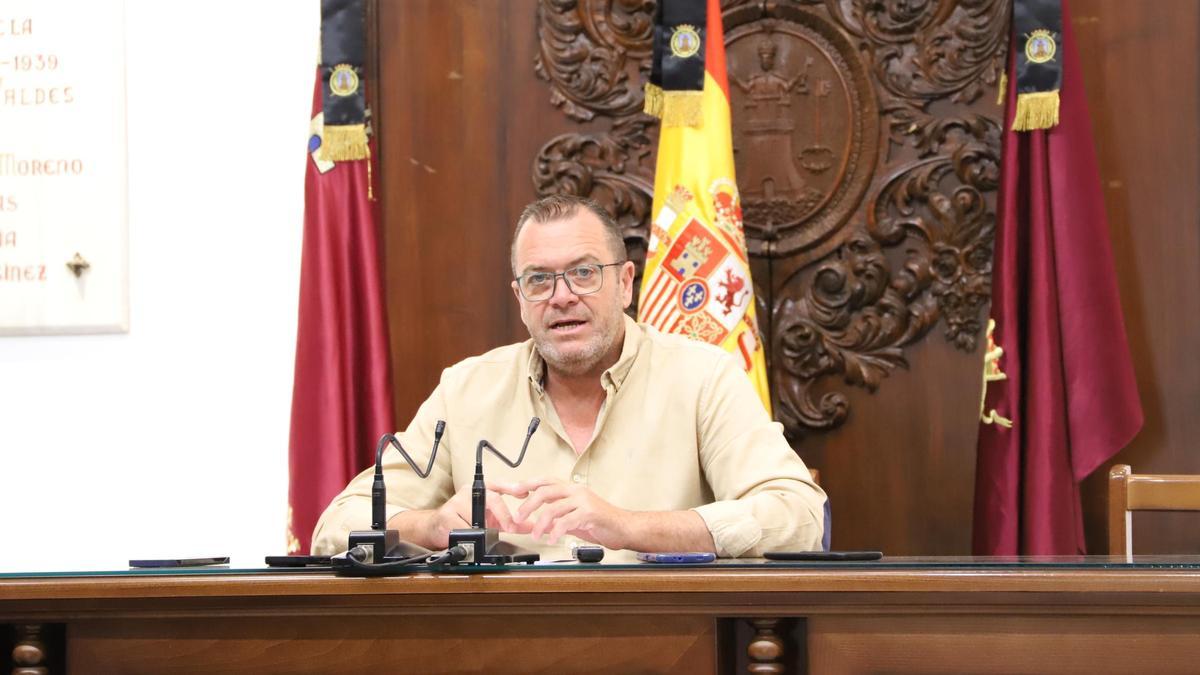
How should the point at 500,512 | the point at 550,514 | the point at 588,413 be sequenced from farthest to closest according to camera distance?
the point at 588,413 < the point at 500,512 < the point at 550,514

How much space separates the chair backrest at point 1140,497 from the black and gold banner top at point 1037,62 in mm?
1198

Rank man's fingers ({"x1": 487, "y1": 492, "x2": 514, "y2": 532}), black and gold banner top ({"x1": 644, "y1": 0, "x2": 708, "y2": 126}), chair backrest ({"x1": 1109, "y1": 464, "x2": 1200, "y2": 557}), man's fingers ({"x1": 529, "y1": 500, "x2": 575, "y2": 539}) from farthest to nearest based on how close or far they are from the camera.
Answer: black and gold banner top ({"x1": 644, "y1": 0, "x2": 708, "y2": 126}) < chair backrest ({"x1": 1109, "y1": 464, "x2": 1200, "y2": 557}) < man's fingers ({"x1": 487, "y1": 492, "x2": 514, "y2": 532}) < man's fingers ({"x1": 529, "y1": 500, "x2": 575, "y2": 539})

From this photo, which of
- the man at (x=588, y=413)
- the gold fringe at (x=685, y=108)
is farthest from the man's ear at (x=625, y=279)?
the gold fringe at (x=685, y=108)

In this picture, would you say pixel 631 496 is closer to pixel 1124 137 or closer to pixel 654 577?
pixel 654 577

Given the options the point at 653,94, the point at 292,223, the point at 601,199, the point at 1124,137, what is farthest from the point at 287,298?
the point at 1124,137

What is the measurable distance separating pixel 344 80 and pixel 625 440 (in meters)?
1.73

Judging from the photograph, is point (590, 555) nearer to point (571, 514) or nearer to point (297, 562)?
point (571, 514)

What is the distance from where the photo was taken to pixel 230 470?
394 cm

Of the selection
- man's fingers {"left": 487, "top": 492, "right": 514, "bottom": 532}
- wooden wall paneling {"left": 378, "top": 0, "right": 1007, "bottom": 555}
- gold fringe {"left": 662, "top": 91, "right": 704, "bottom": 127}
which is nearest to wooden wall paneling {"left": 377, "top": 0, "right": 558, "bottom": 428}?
wooden wall paneling {"left": 378, "top": 0, "right": 1007, "bottom": 555}

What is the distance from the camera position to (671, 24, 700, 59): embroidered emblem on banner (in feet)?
11.2

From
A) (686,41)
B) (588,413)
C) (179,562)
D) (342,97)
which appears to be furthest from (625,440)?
(342,97)

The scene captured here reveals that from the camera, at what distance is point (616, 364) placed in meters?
2.37

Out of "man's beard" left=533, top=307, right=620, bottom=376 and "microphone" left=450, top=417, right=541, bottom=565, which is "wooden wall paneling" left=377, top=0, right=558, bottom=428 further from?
"microphone" left=450, top=417, right=541, bottom=565

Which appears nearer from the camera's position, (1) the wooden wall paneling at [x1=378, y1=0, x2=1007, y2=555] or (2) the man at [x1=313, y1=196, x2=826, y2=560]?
(2) the man at [x1=313, y1=196, x2=826, y2=560]
